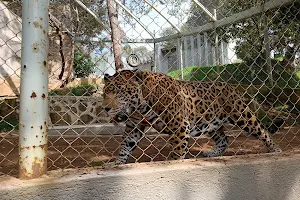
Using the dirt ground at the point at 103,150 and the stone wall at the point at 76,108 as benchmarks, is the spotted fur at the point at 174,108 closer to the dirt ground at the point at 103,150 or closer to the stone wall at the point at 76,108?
the dirt ground at the point at 103,150

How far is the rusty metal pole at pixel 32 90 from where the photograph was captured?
1859 mm

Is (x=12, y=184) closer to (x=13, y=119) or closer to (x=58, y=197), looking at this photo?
(x=58, y=197)

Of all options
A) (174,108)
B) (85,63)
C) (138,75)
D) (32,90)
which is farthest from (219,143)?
(32,90)

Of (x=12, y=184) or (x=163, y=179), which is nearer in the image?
(x=12, y=184)

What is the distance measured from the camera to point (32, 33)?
6.15 feet

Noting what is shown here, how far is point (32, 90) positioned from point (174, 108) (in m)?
2.18

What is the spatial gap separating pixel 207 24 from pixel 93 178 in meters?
10.0

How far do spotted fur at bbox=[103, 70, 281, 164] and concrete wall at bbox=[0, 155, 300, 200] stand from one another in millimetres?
1057

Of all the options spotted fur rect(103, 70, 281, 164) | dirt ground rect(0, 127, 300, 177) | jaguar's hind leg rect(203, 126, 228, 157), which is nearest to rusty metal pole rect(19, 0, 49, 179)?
spotted fur rect(103, 70, 281, 164)

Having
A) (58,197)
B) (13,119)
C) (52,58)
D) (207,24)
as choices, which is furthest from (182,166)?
(52,58)

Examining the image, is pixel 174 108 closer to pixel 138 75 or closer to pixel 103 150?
pixel 138 75

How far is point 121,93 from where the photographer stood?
3.76 metres

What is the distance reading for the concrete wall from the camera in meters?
1.93

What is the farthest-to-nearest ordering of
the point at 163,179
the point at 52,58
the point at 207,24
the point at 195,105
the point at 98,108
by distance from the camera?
the point at 52,58 < the point at 207,24 < the point at 98,108 < the point at 195,105 < the point at 163,179
